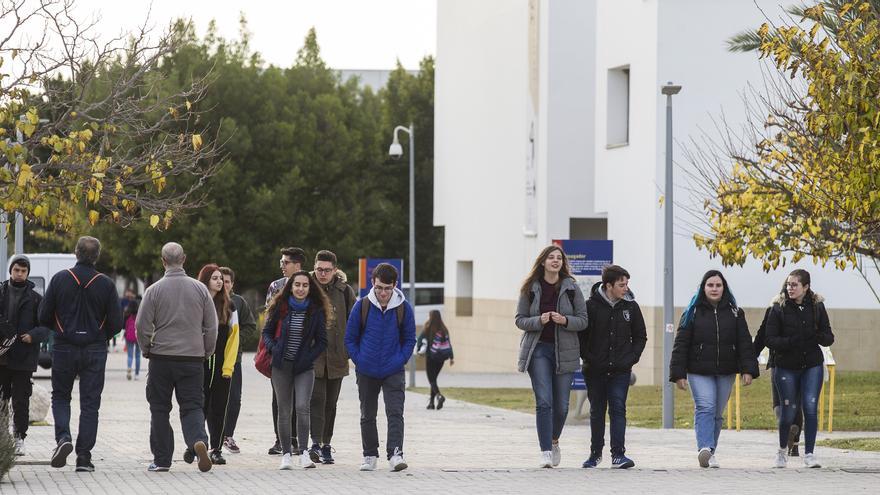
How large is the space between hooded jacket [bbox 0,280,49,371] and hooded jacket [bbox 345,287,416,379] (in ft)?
9.35

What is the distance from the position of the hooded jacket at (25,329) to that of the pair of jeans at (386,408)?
293cm

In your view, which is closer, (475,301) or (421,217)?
(475,301)

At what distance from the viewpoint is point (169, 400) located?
1301 centimetres

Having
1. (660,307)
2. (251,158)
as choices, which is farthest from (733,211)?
(251,158)

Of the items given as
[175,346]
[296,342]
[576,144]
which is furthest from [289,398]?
[576,144]

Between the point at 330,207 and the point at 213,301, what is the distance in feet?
140

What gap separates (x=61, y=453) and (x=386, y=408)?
2.60m

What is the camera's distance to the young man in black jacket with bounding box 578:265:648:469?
44.5 feet

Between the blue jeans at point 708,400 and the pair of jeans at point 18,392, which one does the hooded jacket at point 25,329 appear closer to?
the pair of jeans at point 18,392

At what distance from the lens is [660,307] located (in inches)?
1224

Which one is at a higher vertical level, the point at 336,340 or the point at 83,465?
the point at 336,340

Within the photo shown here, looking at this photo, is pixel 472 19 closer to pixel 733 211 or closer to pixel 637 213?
pixel 637 213

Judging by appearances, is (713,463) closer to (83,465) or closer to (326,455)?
(326,455)

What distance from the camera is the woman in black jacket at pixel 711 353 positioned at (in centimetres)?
1363
